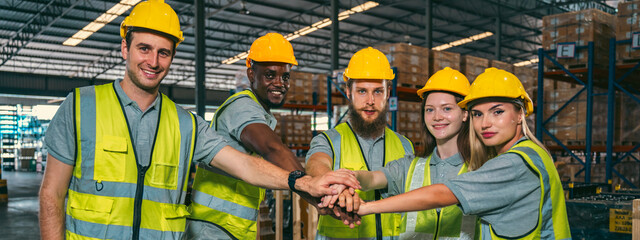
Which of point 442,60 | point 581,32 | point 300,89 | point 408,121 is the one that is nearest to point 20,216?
point 300,89

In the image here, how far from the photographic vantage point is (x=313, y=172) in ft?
9.54

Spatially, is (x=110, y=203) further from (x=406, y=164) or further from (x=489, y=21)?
(x=489, y=21)

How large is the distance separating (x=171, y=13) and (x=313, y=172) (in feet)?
3.89

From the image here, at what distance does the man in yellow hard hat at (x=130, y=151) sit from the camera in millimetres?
2217

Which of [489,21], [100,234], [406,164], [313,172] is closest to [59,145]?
[100,234]

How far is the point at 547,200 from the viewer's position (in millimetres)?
2236

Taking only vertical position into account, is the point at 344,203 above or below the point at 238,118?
below

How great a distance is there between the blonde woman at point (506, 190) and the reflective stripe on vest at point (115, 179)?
101cm

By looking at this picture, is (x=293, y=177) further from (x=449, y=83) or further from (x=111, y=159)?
(x=449, y=83)

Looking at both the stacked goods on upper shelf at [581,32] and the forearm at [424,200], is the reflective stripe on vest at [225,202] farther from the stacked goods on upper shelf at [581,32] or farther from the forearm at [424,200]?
the stacked goods on upper shelf at [581,32]

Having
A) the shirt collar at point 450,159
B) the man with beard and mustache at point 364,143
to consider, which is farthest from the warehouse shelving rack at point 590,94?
the shirt collar at point 450,159

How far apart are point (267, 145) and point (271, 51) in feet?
2.58

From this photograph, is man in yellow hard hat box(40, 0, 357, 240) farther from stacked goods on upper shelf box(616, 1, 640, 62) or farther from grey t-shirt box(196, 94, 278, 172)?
stacked goods on upper shelf box(616, 1, 640, 62)

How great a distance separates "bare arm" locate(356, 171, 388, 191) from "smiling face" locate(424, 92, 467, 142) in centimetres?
41
